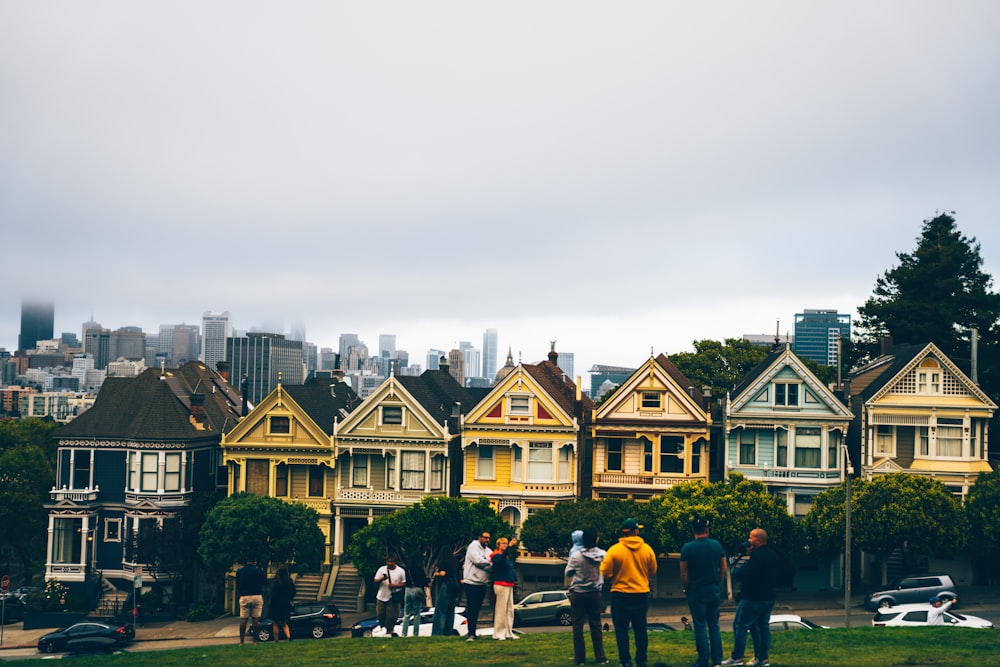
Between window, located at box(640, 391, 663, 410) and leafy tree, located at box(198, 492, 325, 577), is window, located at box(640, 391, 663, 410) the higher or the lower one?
the higher one

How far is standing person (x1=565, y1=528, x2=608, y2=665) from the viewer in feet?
→ 65.5

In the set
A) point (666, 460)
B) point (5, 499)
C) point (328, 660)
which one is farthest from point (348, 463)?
point (328, 660)

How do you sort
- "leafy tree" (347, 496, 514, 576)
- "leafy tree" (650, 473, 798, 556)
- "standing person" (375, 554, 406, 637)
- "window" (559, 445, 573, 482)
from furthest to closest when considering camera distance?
"window" (559, 445, 573, 482) < "leafy tree" (347, 496, 514, 576) < "leafy tree" (650, 473, 798, 556) < "standing person" (375, 554, 406, 637)

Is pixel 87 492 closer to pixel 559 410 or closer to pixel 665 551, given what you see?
pixel 559 410

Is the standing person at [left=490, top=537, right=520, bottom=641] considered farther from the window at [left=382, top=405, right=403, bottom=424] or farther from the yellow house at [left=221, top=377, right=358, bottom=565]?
the yellow house at [left=221, top=377, right=358, bottom=565]

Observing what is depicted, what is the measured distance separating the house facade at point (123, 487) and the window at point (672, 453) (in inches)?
948

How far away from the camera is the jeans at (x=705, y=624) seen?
61.1 ft

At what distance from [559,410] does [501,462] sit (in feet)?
13.8

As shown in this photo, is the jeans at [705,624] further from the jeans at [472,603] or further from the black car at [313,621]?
the black car at [313,621]

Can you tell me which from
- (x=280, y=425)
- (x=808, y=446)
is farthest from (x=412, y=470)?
(x=808, y=446)

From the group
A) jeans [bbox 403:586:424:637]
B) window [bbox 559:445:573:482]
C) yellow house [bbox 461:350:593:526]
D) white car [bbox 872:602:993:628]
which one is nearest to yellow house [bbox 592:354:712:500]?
window [bbox 559:445:573:482]

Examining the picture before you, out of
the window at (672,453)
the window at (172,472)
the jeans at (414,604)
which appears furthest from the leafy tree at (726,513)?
the window at (172,472)

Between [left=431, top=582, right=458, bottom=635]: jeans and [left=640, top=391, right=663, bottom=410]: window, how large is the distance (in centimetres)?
3161

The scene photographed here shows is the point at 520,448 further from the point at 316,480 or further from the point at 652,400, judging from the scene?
the point at 316,480
